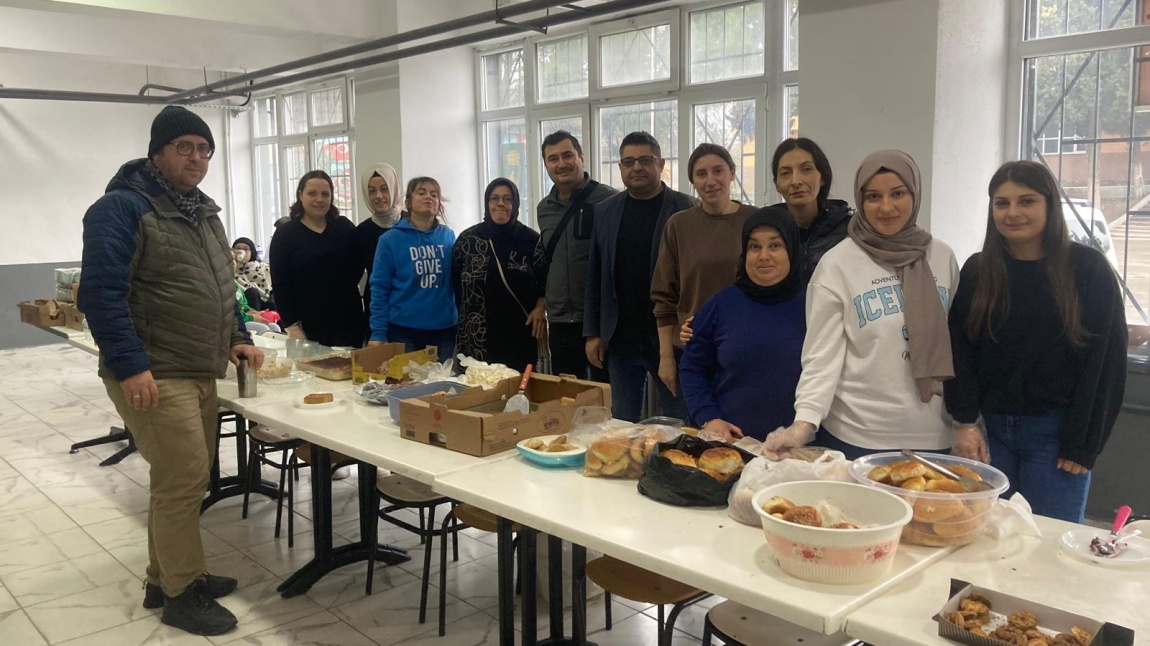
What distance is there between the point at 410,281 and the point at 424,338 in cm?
28

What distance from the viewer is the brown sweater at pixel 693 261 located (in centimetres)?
291

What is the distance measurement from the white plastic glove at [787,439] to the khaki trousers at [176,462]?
1848mm

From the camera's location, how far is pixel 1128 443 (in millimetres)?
3633

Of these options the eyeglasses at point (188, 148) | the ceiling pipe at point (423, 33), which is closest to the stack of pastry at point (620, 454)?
the eyeglasses at point (188, 148)

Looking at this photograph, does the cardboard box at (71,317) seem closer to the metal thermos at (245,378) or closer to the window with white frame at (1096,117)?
the metal thermos at (245,378)

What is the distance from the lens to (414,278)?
3.77 m

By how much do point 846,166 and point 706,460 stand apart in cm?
242

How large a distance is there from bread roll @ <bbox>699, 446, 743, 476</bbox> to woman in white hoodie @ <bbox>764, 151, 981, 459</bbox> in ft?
0.42

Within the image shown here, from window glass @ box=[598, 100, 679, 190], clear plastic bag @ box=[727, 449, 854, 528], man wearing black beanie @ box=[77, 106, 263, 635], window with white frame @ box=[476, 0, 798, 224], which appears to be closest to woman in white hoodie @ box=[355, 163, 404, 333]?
man wearing black beanie @ box=[77, 106, 263, 635]

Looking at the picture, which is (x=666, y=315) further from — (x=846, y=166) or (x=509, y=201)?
(x=846, y=166)

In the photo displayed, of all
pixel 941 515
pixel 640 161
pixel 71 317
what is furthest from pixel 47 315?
pixel 941 515

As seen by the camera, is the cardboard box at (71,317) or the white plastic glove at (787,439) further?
the cardboard box at (71,317)

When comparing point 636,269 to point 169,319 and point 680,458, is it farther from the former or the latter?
point 169,319

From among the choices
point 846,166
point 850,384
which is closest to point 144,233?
point 850,384
